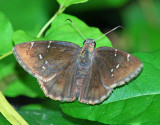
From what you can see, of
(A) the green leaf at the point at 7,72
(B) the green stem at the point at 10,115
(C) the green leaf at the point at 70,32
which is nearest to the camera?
(B) the green stem at the point at 10,115

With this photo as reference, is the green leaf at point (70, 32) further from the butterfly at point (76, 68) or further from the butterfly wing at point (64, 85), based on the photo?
the butterfly wing at point (64, 85)

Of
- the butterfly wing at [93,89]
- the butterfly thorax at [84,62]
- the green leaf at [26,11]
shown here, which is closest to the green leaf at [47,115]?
the butterfly wing at [93,89]

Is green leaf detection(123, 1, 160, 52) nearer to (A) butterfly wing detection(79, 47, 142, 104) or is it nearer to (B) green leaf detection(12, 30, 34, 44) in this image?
(A) butterfly wing detection(79, 47, 142, 104)

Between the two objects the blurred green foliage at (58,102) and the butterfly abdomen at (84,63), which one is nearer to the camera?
the blurred green foliage at (58,102)

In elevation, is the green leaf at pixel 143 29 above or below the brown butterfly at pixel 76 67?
below

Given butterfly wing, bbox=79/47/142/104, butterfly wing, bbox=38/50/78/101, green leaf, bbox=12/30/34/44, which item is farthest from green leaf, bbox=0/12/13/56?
butterfly wing, bbox=79/47/142/104

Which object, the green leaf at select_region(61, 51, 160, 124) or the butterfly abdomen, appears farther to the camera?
the butterfly abdomen

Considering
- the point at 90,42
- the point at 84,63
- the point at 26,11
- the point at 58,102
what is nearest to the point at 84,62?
the point at 84,63
